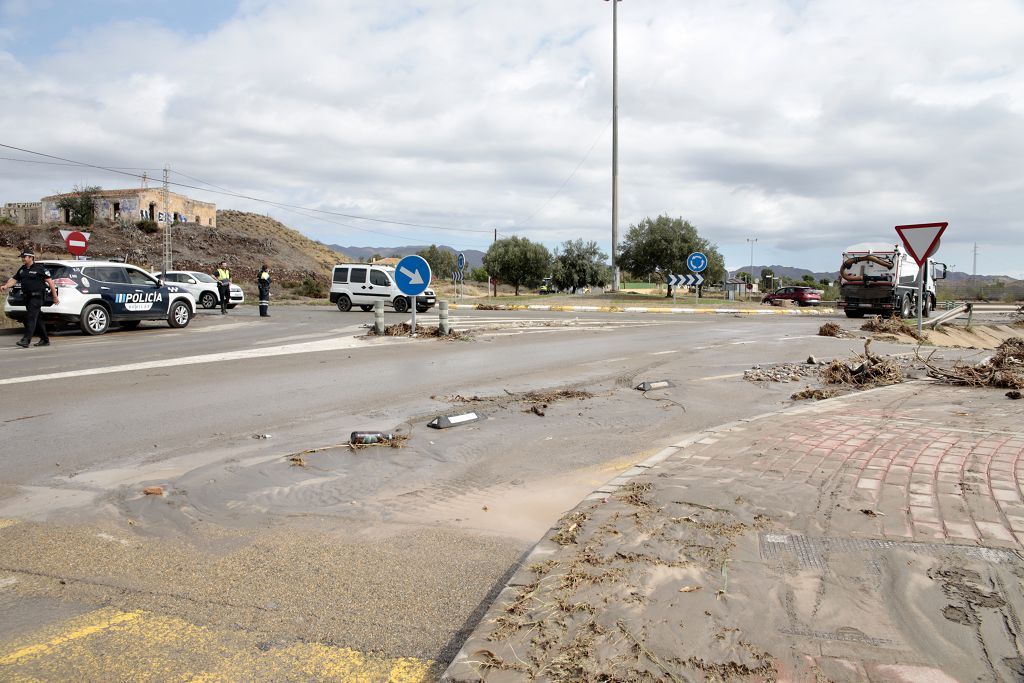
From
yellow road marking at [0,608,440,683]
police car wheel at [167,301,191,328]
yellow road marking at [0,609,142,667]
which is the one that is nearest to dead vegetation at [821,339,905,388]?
yellow road marking at [0,608,440,683]

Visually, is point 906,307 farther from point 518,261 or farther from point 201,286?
point 518,261

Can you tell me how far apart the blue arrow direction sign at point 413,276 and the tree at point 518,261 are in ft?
227

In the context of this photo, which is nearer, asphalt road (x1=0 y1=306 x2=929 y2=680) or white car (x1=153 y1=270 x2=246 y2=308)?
asphalt road (x1=0 y1=306 x2=929 y2=680)

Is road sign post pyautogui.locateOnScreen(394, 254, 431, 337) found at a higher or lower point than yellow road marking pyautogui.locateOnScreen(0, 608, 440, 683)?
higher

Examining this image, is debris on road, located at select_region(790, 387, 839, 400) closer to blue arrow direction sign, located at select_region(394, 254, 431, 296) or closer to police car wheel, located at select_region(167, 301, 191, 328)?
blue arrow direction sign, located at select_region(394, 254, 431, 296)

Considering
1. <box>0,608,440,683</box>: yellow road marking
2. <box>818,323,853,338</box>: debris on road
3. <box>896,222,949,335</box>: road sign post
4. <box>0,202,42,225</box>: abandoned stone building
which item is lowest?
<box>0,608,440,683</box>: yellow road marking

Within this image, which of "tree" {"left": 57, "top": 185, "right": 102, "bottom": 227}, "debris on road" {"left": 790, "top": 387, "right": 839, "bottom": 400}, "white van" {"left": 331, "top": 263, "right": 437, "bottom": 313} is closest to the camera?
"debris on road" {"left": 790, "top": 387, "right": 839, "bottom": 400}

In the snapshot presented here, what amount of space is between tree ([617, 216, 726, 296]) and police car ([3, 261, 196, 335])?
39.1 m

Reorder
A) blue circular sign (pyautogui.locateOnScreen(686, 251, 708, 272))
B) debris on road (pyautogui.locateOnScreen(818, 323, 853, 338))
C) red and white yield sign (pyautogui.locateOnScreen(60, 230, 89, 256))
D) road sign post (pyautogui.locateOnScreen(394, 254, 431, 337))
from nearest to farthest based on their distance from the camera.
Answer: road sign post (pyautogui.locateOnScreen(394, 254, 431, 337)), debris on road (pyautogui.locateOnScreen(818, 323, 853, 338)), red and white yield sign (pyautogui.locateOnScreen(60, 230, 89, 256)), blue circular sign (pyautogui.locateOnScreen(686, 251, 708, 272))

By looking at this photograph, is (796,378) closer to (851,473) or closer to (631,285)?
(851,473)

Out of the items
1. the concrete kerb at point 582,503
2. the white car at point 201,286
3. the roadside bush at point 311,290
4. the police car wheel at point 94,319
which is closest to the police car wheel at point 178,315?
the police car wheel at point 94,319

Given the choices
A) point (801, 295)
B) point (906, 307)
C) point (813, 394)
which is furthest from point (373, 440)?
point (801, 295)

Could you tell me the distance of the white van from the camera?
29.0m

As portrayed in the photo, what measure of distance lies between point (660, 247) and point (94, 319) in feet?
137
